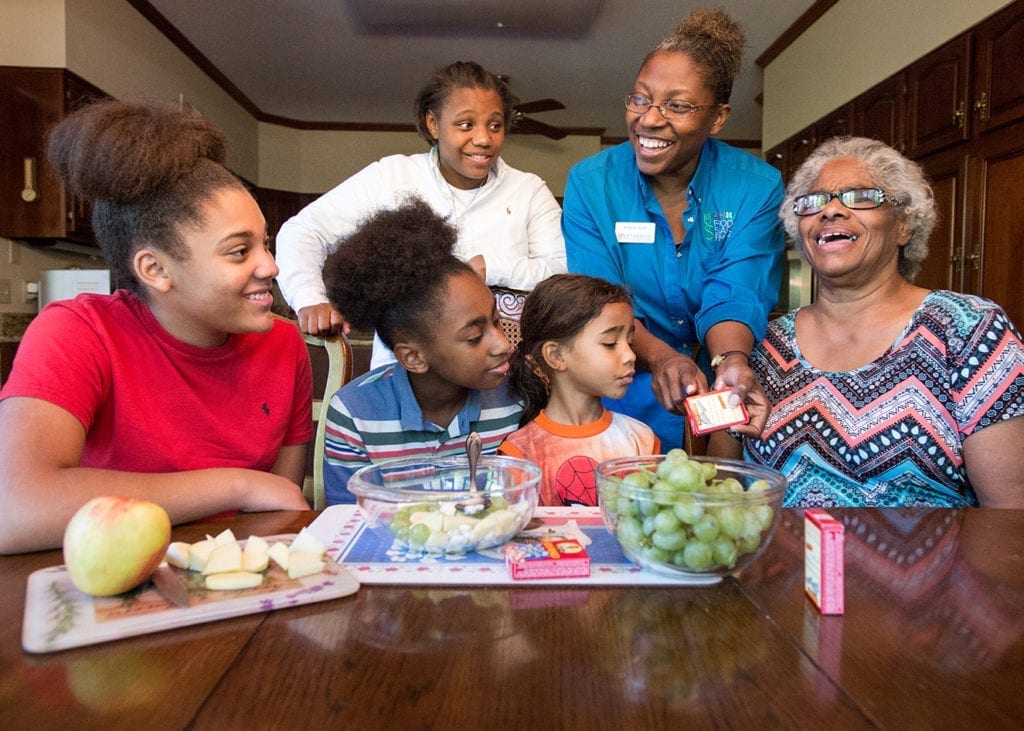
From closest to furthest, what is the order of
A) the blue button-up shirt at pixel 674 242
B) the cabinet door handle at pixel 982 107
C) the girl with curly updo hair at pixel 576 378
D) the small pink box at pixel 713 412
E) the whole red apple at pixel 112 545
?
the whole red apple at pixel 112 545, the small pink box at pixel 713 412, the girl with curly updo hair at pixel 576 378, the blue button-up shirt at pixel 674 242, the cabinet door handle at pixel 982 107

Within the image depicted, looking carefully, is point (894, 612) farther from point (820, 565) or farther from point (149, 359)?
point (149, 359)

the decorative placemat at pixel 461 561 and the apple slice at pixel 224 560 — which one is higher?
the apple slice at pixel 224 560

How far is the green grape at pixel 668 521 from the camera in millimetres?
806

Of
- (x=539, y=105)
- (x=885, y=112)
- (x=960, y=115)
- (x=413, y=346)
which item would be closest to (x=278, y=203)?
(x=539, y=105)

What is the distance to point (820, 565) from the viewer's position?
2.51ft

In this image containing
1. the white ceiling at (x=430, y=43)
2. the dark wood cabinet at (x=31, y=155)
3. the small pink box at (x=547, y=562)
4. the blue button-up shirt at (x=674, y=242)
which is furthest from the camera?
the white ceiling at (x=430, y=43)

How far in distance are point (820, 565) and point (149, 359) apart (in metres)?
1.09

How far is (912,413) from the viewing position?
1.52 m

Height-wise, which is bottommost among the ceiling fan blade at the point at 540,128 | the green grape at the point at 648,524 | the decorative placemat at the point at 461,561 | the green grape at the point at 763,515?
the decorative placemat at the point at 461,561

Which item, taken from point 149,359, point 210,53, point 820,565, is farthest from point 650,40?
point 820,565

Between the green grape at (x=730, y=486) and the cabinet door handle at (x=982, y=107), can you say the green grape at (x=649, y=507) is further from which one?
the cabinet door handle at (x=982, y=107)

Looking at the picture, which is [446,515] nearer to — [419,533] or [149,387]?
[419,533]

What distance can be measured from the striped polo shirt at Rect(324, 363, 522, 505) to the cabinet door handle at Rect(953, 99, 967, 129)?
345cm

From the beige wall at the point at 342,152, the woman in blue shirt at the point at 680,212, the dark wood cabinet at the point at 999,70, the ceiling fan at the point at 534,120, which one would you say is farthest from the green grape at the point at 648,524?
the beige wall at the point at 342,152
